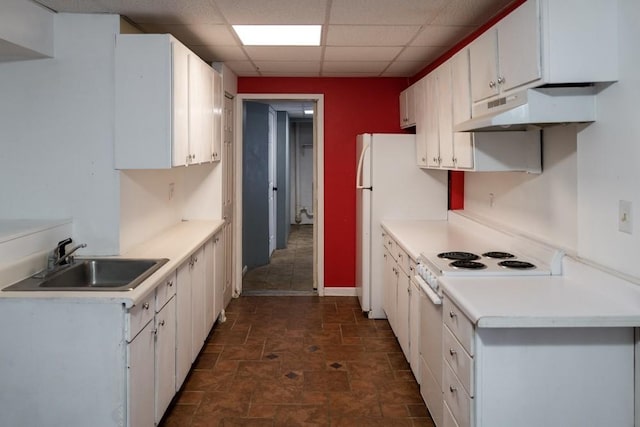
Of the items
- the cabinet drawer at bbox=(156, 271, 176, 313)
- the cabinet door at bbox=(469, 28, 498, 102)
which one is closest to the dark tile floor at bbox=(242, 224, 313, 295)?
the cabinet drawer at bbox=(156, 271, 176, 313)

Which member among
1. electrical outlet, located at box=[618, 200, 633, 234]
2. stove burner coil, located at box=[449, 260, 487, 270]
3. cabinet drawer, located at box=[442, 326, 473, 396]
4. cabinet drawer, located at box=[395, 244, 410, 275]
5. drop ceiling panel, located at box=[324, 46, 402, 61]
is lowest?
cabinet drawer, located at box=[442, 326, 473, 396]

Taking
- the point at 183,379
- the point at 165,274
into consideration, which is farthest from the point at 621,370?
the point at 183,379

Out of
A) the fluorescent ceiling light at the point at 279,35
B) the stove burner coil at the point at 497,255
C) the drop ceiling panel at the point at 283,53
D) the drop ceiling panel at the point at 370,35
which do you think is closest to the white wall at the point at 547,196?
the stove burner coil at the point at 497,255

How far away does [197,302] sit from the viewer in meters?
3.77

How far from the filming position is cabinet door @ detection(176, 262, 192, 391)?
321cm

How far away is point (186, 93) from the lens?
3484mm

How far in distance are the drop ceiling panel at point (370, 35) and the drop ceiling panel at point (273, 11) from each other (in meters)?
0.29

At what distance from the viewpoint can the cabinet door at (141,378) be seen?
2.37 meters

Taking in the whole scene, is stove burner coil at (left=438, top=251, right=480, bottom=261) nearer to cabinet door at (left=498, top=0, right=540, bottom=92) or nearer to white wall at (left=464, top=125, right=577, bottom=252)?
white wall at (left=464, top=125, right=577, bottom=252)

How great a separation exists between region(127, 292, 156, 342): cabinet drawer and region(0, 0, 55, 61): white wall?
57.7 inches

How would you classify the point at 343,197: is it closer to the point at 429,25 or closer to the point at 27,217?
the point at 429,25

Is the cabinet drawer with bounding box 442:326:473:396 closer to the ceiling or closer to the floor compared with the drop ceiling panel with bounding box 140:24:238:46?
closer to the floor

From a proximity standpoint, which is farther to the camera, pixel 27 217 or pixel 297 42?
pixel 297 42

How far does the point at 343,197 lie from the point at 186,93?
8.85 ft
